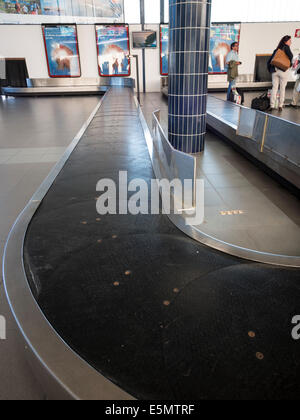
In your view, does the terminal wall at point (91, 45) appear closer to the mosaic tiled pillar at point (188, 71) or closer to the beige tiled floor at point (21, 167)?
the beige tiled floor at point (21, 167)

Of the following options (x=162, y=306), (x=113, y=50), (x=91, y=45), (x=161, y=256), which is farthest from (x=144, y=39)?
(x=162, y=306)

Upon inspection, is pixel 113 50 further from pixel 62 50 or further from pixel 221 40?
pixel 221 40

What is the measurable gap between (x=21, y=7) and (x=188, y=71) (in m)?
16.6

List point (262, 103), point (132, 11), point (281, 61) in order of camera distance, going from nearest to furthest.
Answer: point (281, 61) → point (262, 103) → point (132, 11)

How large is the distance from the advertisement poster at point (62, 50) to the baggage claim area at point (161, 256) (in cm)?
1180

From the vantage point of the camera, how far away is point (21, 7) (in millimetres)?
16625

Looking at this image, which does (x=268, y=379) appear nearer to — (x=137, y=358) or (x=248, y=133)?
(x=137, y=358)

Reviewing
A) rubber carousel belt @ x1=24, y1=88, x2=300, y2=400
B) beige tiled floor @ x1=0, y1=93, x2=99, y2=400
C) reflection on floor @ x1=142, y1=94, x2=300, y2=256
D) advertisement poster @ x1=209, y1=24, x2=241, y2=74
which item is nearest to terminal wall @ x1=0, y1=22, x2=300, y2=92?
advertisement poster @ x1=209, y1=24, x2=241, y2=74

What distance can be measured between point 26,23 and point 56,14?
6.18ft

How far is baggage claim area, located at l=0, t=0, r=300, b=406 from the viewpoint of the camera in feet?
4.75

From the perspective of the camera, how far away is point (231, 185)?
436 cm

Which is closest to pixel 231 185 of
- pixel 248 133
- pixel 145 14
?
pixel 248 133

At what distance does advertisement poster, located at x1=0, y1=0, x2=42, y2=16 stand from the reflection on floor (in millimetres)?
17278

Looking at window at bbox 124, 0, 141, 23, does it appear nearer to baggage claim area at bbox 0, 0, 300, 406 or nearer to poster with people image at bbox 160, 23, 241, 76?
poster with people image at bbox 160, 23, 241, 76
